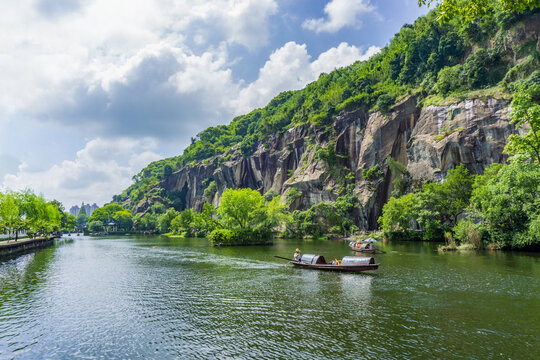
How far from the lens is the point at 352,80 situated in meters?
125

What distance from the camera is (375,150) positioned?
94.3 metres

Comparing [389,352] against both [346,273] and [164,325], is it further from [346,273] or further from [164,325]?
[346,273]

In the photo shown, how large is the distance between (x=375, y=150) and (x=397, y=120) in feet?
34.1

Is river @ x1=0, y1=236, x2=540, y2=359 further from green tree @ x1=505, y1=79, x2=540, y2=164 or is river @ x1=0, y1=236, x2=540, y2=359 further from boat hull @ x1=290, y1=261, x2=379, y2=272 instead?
green tree @ x1=505, y1=79, x2=540, y2=164

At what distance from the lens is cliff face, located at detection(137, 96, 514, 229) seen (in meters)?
69.8

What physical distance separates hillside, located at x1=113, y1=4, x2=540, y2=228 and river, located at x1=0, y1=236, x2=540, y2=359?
4344 centimetres

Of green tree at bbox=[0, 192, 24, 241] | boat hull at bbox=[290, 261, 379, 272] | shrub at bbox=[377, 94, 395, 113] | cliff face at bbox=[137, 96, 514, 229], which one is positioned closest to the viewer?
boat hull at bbox=[290, 261, 379, 272]

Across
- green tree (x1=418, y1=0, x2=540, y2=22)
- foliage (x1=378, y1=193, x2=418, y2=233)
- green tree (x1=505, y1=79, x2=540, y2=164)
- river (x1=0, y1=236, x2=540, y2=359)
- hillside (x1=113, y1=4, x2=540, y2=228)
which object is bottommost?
river (x1=0, y1=236, x2=540, y2=359)

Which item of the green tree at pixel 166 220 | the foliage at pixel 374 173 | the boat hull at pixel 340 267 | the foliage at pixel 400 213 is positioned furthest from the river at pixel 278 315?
the green tree at pixel 166 220

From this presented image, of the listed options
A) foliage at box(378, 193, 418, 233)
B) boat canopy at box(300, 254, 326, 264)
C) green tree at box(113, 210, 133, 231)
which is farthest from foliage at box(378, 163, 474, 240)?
green tree at box(113, 210, 133, 231)

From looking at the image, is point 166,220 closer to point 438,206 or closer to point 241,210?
point 241,210

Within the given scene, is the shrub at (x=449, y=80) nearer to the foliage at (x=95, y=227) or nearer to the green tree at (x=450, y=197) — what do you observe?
the green tree at (x=450, y=197)

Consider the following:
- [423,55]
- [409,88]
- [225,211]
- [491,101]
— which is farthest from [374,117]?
[225,211]

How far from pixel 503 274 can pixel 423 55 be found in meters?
92.0
